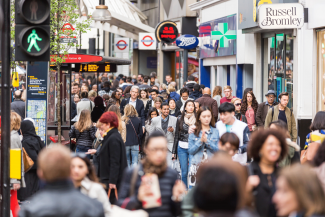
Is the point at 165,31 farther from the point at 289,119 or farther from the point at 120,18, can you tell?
the point at 289,119

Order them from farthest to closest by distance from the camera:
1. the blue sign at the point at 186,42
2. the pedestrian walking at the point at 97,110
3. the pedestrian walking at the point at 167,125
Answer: the blue sign at the point at 186,42 → the pedestrian walking at the point at 97,110 → the pedestrian walking at the point at 167,125

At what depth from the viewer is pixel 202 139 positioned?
7840 mm

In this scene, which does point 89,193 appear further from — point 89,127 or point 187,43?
point 187,43

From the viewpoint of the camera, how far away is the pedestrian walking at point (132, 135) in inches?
437

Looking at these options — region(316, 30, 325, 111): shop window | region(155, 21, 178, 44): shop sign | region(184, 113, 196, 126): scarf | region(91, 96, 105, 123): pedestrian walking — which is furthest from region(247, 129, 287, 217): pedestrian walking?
region(155, 21, 178, 44): shop sign

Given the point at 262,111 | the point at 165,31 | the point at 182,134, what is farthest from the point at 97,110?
the point at 165,31

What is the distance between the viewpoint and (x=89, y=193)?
482 cm

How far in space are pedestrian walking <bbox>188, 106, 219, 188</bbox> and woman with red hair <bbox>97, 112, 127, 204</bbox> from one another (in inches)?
47.2

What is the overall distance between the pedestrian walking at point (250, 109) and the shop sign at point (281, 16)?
173cm

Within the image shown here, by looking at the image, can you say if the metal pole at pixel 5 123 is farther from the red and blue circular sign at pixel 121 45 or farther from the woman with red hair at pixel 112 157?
the red and blue circular sign at pixel 121 45

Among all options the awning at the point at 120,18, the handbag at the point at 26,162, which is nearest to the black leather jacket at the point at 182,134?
the handbag at the point at 26,162

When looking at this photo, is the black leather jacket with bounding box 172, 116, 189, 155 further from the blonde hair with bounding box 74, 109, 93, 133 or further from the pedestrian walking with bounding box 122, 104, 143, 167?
the blonde hair with bounding box 74, 109, 93, 133

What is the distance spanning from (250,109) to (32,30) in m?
7.46

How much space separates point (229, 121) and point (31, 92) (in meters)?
5.44
